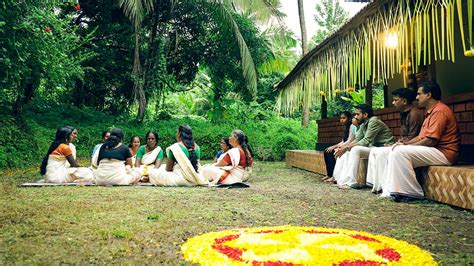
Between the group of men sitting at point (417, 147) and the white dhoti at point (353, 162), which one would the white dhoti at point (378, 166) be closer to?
the group of men sitting at point (417, 147)

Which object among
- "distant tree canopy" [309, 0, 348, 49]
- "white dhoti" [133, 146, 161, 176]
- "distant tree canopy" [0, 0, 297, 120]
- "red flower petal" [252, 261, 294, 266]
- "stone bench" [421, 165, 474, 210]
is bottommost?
"red flower petal" [252, 261, 294, 266]

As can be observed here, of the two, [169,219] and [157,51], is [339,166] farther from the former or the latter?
[157,51]

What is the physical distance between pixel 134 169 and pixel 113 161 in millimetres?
618

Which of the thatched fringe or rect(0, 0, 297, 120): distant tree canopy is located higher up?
rect(0, 0, 297, 120): distant tree canopy

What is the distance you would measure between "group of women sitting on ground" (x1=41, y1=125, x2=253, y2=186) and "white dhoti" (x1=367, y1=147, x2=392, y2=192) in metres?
2.20

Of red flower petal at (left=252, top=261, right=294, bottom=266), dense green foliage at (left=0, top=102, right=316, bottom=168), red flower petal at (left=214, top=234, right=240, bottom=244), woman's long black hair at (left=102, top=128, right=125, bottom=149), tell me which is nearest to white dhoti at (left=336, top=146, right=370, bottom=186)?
woman's long black hair at (left=102, top=128, right=125, bottom=149)

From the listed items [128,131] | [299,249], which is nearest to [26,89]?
[128,131]

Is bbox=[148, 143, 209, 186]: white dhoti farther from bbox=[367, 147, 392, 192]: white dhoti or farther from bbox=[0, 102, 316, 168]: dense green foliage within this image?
bbox=[0, 102, 316, 168]: dense green foliage

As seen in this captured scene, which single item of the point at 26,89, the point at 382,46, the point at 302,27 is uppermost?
the point at 302,27

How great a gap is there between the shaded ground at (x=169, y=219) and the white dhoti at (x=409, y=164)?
265 mm

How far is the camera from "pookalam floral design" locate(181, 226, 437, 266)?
8.52 ft

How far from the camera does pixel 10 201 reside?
523cm

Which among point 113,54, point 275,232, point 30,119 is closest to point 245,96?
point 113,54

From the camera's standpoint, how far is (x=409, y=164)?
525 cm
